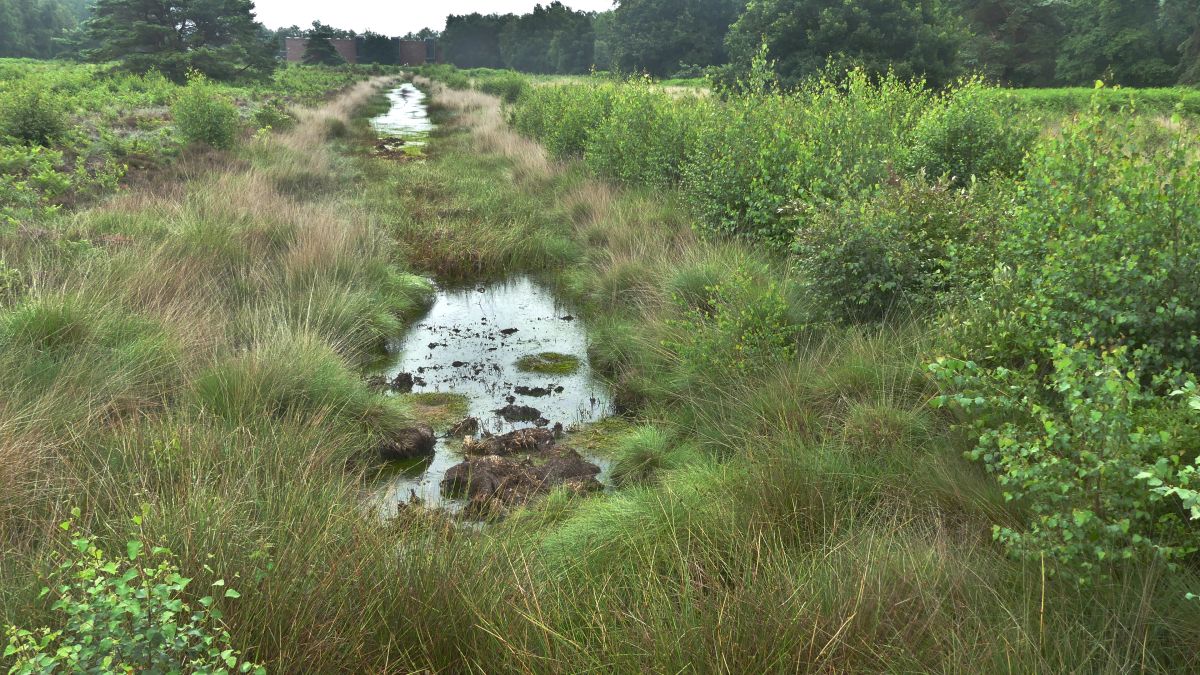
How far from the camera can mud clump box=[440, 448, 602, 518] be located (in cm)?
459

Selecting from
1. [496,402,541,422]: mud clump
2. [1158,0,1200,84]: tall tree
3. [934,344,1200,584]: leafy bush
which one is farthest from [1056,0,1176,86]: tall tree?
[934,344,1200,584]: leafy bush

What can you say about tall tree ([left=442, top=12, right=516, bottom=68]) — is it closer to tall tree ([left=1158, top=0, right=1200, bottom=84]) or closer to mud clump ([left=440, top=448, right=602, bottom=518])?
tall tree ([left=1158, top=0, right=1200, bottom=84])

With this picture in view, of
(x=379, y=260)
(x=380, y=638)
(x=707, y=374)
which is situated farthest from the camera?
(x=379, y=260)

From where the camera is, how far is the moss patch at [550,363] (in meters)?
7.06

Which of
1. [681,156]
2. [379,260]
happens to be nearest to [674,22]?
[681,156]

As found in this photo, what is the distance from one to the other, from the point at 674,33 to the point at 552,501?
159 ft

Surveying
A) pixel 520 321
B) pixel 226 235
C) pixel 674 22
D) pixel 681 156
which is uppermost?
pixel 674 22

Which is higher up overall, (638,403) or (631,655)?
(631,655)

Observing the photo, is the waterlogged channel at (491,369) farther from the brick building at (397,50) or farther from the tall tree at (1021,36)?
the brick building at (397,50)

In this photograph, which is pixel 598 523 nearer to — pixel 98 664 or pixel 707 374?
pixel 707 374

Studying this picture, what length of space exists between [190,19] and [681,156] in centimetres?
3238

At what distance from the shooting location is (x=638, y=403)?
20.1 feet

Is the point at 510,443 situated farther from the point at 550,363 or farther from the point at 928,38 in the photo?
the point at 928,38

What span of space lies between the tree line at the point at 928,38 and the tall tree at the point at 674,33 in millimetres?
63
